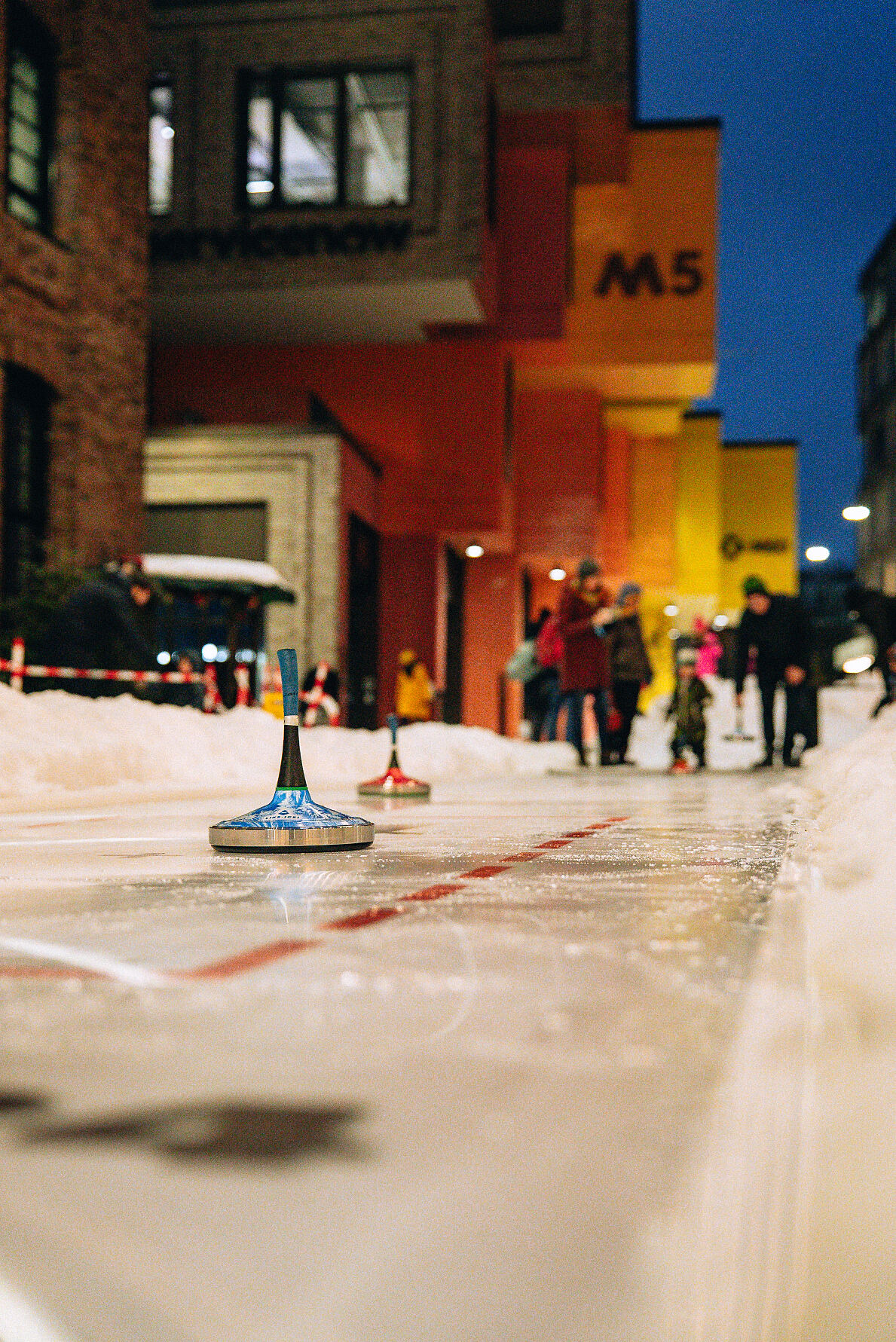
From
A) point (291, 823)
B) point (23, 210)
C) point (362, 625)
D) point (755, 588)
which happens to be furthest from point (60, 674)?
point (362, 625)

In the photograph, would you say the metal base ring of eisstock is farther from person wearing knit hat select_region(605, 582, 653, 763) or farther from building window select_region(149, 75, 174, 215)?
building window select_region(149, 75, 174, 215)

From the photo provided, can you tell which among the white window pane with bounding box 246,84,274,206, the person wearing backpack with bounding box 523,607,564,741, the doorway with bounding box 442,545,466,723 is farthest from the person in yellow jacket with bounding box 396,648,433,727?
the white window pane with bounding box 246,84,274,206

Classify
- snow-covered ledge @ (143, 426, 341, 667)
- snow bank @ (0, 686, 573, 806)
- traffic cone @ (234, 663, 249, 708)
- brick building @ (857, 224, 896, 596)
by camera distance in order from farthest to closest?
brick building @ (857, 224, 896, 596) → snow-covered ledge @ (143, 426, 341, 667) → traffic cone @ (234, 663, 249, 708) → snow bank @ (0, 686, 573, 806)

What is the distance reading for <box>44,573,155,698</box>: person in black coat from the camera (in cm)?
1341

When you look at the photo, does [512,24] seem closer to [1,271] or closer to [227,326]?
[227,326]

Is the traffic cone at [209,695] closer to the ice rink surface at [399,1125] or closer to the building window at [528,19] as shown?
the ice rink surface at [399,1125]

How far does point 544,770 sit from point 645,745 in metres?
12.0

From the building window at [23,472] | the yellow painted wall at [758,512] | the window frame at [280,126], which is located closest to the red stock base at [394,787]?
the building window at [23,472]

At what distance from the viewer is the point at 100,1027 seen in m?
2.86

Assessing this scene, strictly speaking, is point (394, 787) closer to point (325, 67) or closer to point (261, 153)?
point (261, 153)

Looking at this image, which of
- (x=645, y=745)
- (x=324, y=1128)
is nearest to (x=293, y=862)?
(x=324, y=1128)

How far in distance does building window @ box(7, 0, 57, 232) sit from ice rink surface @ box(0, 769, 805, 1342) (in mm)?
14801

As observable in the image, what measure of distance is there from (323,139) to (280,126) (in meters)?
0.84

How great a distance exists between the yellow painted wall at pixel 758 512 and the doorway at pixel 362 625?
31332 millimetres
